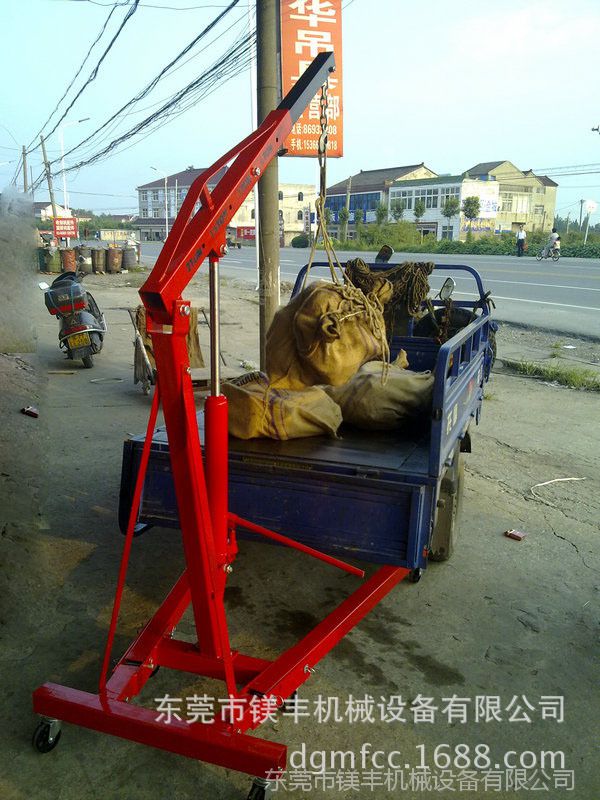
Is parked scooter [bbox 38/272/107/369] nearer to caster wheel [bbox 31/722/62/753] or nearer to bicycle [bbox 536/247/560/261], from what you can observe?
caster wheel [bbox 31/722/62/753]

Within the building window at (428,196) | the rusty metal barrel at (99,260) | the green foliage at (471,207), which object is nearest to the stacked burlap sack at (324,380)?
the rusty metal barrel at (99,260)

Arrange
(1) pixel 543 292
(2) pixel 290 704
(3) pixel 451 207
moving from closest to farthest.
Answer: (2) pixel 290 704 < (1) pixel 543 292 < (3) pixel 451 207

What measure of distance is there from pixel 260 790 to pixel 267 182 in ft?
17.3

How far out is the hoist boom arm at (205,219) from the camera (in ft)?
6.30

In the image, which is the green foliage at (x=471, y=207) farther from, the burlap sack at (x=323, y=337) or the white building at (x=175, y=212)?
the burlap sack at (x=323, y=337)

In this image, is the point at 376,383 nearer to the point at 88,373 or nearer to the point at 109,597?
the point at 109,597

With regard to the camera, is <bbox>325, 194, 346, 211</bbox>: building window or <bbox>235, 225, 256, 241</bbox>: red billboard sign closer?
<bbox>235, 225, 256, 241</bbox>: red billboard sign

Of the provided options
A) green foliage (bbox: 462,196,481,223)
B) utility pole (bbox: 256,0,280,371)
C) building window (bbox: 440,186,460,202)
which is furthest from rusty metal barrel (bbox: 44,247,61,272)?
building window (bbox: 440,186,460,202)

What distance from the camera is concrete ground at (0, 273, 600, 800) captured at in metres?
2.32

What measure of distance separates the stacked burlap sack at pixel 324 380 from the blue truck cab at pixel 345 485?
101mm

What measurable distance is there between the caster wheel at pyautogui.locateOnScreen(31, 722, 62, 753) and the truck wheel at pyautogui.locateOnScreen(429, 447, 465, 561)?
202cm

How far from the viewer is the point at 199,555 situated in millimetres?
2244

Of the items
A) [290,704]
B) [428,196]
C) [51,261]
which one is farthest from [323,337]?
[428,196]

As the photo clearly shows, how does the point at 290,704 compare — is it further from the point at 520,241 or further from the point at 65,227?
the point at 520,241
